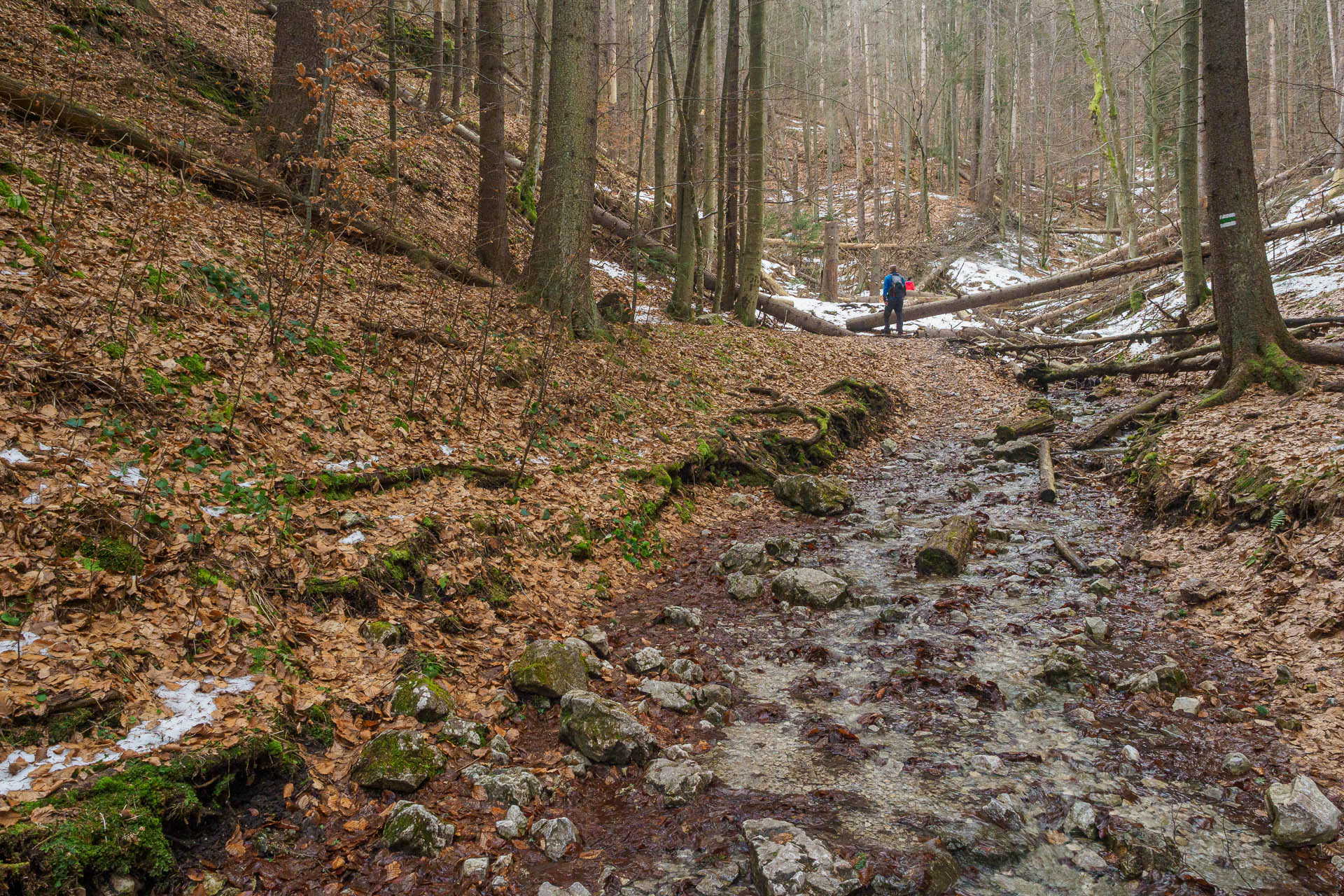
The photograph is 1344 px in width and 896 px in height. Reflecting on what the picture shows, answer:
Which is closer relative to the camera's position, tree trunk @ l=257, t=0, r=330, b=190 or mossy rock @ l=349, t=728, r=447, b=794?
mossy rock @ l=349, t=728, r=447, b=794

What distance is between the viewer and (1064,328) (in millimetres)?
19469

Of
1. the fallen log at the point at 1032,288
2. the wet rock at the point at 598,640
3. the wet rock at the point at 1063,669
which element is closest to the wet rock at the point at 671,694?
the wet rock at the point at 598,640

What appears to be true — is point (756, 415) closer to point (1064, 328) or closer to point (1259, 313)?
point (1259, 313)

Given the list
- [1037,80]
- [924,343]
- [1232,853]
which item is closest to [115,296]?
[1232,853]

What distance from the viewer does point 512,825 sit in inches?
138

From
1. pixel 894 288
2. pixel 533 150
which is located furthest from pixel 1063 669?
pixel 894 288

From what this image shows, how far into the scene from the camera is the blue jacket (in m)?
20.2

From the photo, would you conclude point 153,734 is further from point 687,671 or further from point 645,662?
point 687,671

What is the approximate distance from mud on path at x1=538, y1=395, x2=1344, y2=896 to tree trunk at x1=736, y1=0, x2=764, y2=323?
10.1m

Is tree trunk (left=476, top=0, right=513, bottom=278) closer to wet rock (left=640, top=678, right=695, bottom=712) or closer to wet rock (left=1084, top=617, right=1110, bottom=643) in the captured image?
wet rock (left=640, top=678, right=695, bottom=712)

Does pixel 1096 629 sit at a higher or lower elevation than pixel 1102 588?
lower

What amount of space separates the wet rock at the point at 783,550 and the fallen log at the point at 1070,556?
2.62m

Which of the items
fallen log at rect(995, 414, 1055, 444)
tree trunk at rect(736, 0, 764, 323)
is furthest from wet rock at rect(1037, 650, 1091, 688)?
tree trunk at rect(736, 0, 764, 323)

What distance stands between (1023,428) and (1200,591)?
19.9 ft
